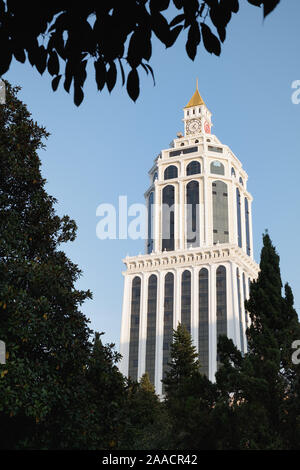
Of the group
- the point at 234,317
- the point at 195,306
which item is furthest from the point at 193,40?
the point at 195,306

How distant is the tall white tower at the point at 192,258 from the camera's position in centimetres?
9200

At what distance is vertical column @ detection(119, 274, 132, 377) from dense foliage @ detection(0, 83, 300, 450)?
241ft

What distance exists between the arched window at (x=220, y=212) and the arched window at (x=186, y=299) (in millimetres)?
10017

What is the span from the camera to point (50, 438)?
14883 mm

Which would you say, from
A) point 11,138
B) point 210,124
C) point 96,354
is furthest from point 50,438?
point 210,124

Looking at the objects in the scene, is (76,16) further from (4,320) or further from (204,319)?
(204,319)

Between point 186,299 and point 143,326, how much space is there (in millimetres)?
9051

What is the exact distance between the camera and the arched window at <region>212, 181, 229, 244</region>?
105m

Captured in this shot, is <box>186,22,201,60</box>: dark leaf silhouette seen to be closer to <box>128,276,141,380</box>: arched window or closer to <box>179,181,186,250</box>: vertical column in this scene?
<box>128,276,141,380</box>: arched window

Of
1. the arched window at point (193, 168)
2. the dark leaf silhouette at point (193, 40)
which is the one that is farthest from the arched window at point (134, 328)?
the dark leaf silhouette at point (193, 40)

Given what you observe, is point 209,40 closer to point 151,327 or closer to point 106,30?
point 106,30

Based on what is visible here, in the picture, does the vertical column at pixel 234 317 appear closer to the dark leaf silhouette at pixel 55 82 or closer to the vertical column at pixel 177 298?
the vertical column at pixel 177 298

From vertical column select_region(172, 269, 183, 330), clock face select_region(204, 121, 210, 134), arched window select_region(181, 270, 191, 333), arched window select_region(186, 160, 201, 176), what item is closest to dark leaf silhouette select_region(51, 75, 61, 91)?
arched window select_region(181, 270, 191, 333)

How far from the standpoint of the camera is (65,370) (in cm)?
1534
